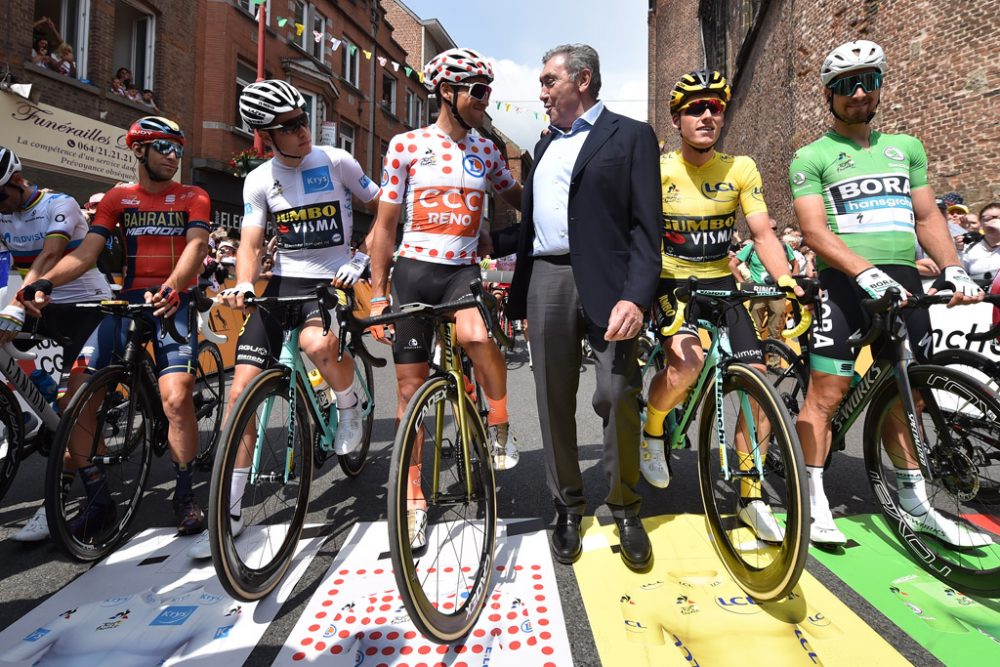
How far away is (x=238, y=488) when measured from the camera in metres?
2.47

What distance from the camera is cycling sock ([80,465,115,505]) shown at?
9.84 feet

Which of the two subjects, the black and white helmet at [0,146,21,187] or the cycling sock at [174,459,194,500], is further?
the black and white helmet at [0,146,21,187]

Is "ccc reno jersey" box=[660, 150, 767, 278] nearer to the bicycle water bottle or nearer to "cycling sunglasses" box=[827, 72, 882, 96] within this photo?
"cycling sunglasses" box=[827, 72, 882, 96]

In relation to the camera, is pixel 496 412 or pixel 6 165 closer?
pixel 496 412

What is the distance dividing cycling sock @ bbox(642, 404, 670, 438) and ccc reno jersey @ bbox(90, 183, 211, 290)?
2.91 m

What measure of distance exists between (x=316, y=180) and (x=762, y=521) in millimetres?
2944

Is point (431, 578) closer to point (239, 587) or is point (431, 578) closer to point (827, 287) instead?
point (239, 587)

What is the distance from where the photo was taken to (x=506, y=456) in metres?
3.49

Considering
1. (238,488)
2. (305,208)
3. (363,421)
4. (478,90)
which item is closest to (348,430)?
(363,421)

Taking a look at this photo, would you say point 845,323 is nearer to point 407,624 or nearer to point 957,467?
point 957,467

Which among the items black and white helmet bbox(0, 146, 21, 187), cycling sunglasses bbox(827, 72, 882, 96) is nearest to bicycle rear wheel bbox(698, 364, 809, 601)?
cycling sunglasses bbox(827, 72, 882, 96)

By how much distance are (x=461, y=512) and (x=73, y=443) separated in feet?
6.77

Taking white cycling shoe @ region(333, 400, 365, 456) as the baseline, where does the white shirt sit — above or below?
above

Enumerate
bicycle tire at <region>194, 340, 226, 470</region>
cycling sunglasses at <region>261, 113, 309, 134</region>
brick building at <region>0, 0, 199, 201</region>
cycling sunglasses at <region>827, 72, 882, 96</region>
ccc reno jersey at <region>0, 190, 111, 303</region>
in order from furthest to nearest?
brick building at <region>0, 0, 199, 201</region> < bicycle tire at <region>194, 340, 226, 470</region> < ccc reno jersey at <region>0, 190, 111, 303</region> < cycling sunglasses at <region>261, 113, 309, 134</region> < cycling sunglasses at <region>827, 72, 882, 96</region>
